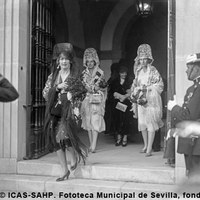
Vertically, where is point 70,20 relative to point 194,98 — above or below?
above

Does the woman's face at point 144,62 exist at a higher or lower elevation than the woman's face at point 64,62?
higher

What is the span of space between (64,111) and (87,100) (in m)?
1.43

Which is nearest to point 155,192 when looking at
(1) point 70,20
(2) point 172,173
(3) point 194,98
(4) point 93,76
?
(2) point 172,173

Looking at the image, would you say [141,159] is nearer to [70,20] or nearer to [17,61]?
[17,61]

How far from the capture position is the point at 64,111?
5188 mm

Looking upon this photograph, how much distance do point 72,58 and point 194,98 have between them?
238cm

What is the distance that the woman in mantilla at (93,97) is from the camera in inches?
256

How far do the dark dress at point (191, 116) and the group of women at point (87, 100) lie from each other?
187cm

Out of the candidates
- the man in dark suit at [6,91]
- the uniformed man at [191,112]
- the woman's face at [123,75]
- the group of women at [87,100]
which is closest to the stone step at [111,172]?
the group of women at [87,100]

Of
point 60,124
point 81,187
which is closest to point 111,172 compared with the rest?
point 81,187

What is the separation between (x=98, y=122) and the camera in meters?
6.56

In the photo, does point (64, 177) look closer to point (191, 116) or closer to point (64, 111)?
point (64, 111)

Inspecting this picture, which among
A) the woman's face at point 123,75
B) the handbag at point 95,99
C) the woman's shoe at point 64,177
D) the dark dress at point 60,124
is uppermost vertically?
the woman's face at point 123,75

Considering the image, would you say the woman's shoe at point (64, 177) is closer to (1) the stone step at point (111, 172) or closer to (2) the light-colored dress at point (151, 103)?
(1) the stone step at point (111, 172)
